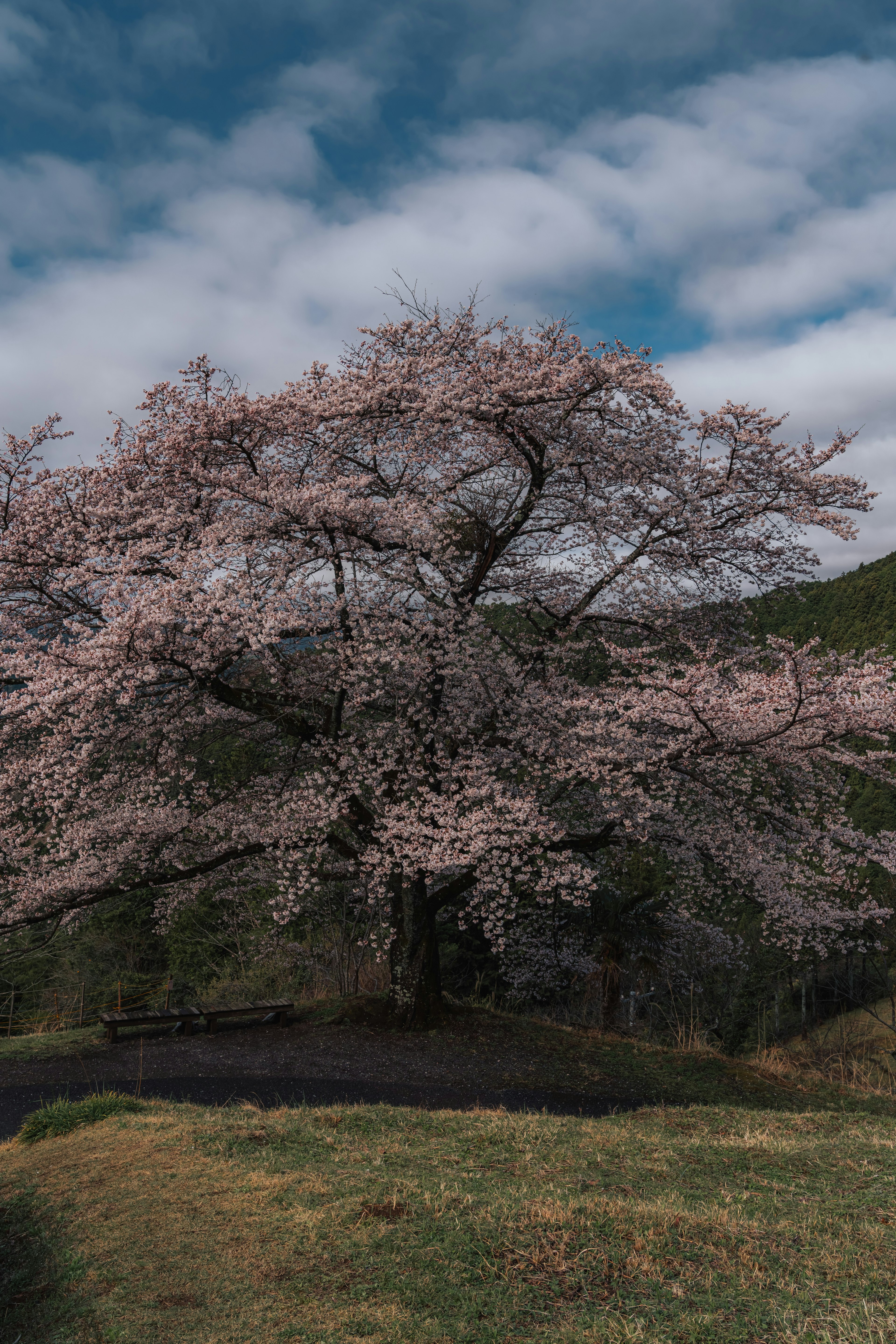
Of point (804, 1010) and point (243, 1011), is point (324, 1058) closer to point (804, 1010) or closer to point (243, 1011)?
point (243, 1011)

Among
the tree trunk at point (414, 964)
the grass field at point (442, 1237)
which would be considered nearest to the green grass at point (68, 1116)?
the grass field at point (442, 1237)

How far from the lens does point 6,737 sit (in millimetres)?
11477

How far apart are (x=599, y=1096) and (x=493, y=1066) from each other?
1.63 metres

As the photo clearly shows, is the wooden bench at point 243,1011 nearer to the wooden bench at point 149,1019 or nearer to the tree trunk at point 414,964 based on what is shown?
the wooden bench at point 149,1019

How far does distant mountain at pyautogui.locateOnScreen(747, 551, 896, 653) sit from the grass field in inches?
625

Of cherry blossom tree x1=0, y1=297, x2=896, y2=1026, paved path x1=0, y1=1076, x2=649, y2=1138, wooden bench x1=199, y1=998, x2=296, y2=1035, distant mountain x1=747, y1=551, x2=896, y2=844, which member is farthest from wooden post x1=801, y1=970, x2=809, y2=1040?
paved path x1=0, y1=1076, x2=649, y2=1138

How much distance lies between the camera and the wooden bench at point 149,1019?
11734mm

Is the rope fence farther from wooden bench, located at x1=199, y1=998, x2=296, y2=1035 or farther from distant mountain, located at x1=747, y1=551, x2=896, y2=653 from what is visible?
distant mountain, located at x1=747, y1=551, x2=896, y2=653

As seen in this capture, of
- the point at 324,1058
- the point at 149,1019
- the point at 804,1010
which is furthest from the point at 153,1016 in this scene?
the point at 804,1010

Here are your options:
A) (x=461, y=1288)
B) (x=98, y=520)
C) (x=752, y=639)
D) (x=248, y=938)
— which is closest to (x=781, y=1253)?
(x=461, y=1288)

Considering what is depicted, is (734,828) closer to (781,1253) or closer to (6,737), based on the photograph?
(781,1253)

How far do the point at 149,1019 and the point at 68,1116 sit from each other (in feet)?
18.1

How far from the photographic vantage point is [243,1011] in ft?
40.4

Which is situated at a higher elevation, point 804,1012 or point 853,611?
point 853,611
